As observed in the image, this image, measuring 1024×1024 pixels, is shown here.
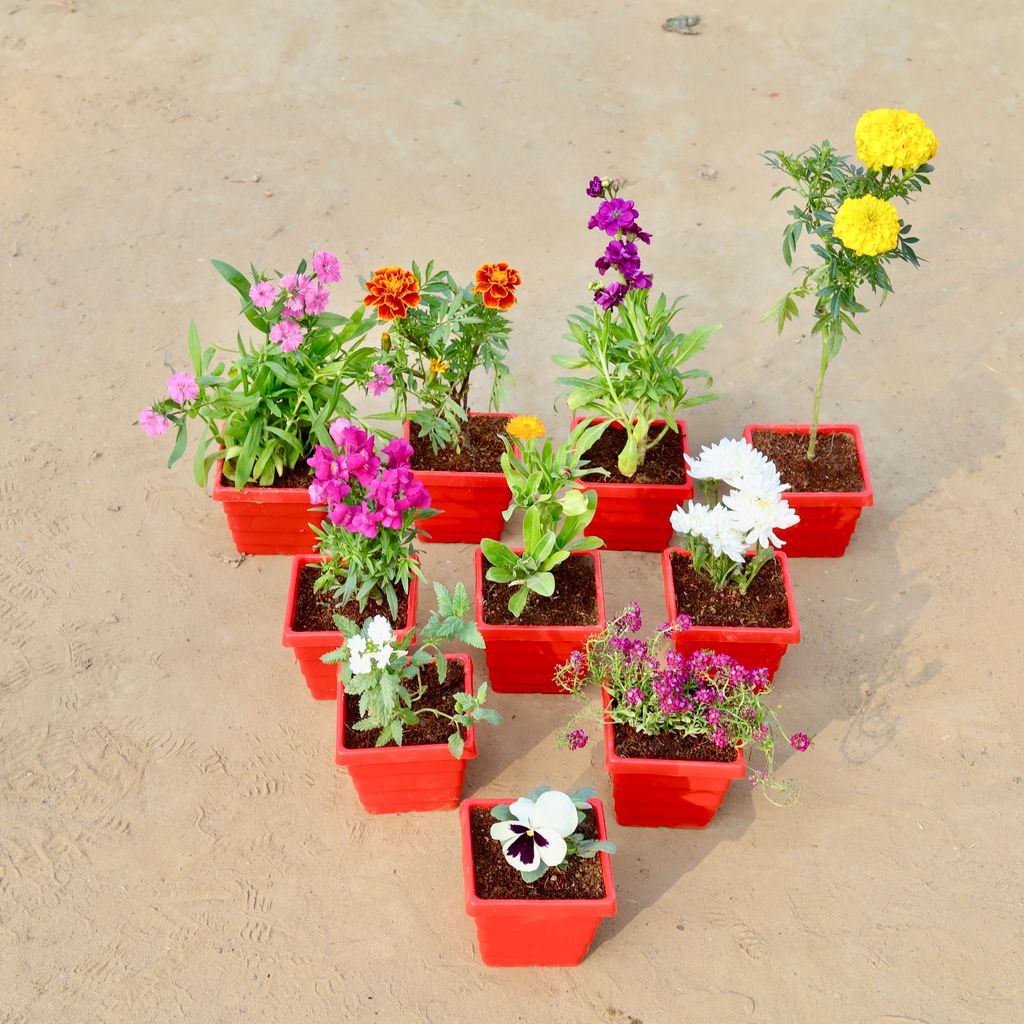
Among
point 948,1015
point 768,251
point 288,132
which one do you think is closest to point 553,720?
point 948,1015

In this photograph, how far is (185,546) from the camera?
4.19m

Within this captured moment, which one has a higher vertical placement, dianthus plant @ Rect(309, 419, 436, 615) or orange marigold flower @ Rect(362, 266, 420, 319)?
orange marigold flower @ Rect(362, 266, 420, 319)

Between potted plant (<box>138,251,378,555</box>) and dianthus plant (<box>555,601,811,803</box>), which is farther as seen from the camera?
potted plant (<box>138,251,378,555</box>)

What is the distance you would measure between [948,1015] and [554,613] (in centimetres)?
153

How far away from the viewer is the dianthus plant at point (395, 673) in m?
3.07

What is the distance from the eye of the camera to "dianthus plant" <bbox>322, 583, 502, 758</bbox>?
10.1 ft

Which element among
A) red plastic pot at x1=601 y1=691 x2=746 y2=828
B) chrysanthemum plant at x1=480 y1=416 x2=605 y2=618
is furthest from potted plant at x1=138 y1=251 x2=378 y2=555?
red plastic pot at x1=601 y1=691 x2=746 y2=828

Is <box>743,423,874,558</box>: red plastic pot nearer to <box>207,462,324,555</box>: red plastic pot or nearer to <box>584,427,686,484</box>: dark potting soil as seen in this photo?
<box>584,427,686,484</box>: dark potting soil

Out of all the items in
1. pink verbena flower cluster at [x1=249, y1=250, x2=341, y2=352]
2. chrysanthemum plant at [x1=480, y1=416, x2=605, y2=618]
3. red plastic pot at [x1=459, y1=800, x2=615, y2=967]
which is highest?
pink verbena flower cluster at [x1=249, y1=250, x2=341, y2=352]

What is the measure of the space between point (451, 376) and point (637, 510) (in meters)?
0.78

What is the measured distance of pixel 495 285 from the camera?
3.51m

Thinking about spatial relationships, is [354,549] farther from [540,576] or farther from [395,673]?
[540,576]

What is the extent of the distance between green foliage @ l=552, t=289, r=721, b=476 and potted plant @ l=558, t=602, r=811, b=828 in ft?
2.49

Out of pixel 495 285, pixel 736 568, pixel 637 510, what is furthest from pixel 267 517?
pixel 736 568
